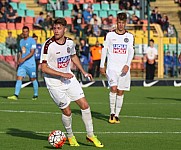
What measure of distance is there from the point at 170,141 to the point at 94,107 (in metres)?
8.02

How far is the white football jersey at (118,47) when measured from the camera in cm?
1786

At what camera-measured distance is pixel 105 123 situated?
17453mm

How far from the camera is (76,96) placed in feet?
44.6

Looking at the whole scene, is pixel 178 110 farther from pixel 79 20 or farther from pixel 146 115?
pixel 79 20

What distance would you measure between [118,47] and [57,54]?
4.55 meters

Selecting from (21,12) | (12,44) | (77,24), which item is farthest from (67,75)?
(21,12)

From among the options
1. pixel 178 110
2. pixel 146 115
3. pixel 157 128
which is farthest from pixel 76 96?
pixel 178 110

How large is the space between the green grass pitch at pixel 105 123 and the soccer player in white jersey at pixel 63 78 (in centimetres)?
43

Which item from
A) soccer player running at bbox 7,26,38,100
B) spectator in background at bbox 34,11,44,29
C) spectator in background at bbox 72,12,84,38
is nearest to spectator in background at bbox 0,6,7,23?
spectator in background at bbox 34,11,44,29

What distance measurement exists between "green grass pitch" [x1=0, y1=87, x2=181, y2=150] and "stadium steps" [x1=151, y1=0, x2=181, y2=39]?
2009 cm

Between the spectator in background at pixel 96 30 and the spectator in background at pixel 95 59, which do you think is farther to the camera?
the spectator in background at pixel 96 30

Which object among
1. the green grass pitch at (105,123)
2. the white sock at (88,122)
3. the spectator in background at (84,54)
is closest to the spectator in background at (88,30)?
the spectator in background at (84,54)

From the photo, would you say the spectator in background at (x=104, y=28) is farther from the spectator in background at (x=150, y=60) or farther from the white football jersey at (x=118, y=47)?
the white football jersey at (x=118, y=47)

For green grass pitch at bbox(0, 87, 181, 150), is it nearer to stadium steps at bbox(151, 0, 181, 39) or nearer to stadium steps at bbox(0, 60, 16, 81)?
stadium steps at bbox(0, 60, 16, 81)
